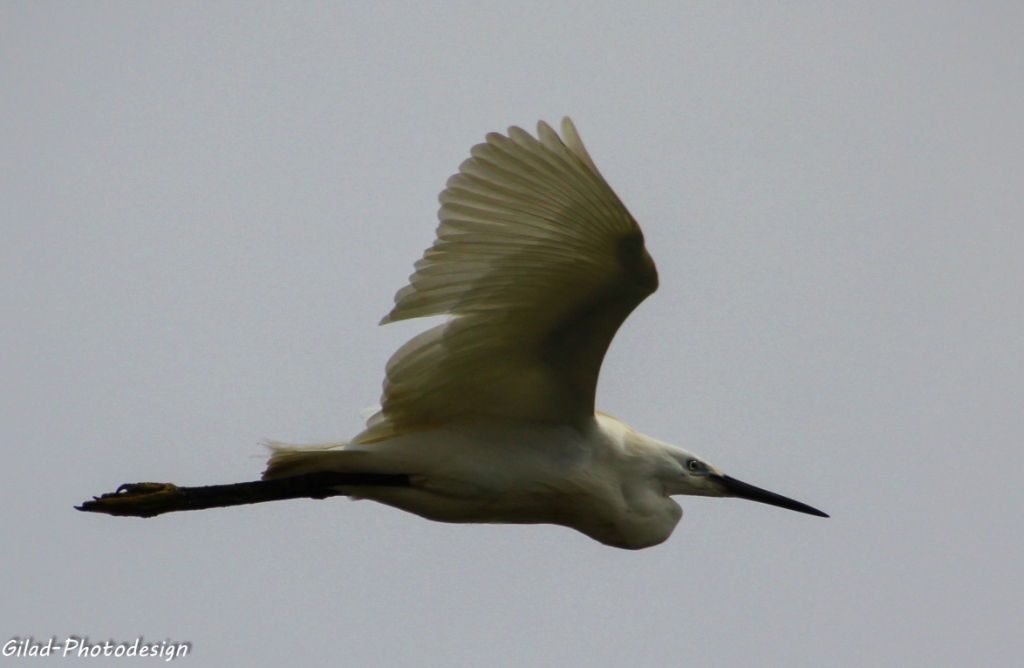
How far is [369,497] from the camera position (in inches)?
239

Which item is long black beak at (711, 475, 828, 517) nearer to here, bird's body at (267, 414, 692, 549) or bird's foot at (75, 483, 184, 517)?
bird's body at (267, 414, 692, 549)

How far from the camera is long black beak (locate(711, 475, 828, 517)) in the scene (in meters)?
6.90

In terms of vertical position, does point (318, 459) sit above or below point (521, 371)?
below

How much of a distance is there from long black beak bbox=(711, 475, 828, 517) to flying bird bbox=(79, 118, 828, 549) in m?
0.24

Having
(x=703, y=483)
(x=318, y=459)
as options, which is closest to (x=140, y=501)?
(x=318, y=459)

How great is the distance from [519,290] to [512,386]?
69 cm

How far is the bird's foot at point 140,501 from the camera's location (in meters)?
6.10

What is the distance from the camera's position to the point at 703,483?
22.2ft

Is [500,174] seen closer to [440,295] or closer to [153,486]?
[440,295]

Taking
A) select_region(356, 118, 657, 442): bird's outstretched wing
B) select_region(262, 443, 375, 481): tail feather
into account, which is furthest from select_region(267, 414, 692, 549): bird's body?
select_region(356, 118, 657, 442): bird's outstretched wing

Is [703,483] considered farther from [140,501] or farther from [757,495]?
[140,501]

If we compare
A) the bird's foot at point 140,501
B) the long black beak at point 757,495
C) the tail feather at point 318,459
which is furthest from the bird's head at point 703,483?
the bird's foot at point 140,501

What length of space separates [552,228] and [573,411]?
3.93ft

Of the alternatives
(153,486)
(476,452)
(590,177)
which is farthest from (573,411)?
(153,486)
